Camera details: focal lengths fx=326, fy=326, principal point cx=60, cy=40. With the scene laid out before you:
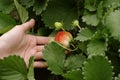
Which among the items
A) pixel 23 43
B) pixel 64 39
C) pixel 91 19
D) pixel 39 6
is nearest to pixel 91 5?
pixel 91 19

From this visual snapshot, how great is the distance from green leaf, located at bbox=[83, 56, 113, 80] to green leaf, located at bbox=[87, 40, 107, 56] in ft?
0.27

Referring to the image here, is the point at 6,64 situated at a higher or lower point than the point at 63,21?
lower

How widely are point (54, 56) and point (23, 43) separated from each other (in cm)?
30

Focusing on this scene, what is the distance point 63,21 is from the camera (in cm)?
154

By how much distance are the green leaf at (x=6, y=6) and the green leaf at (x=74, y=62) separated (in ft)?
1.49

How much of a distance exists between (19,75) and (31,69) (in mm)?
126

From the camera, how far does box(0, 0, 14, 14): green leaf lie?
64.2 inches

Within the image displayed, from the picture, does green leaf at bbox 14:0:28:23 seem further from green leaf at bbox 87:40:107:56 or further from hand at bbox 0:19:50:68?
green leaf at bbox 87:40:107:56

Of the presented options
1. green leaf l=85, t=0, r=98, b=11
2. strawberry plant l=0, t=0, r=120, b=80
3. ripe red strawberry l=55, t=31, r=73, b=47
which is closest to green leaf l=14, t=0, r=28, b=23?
strawberry plant l=0, t=0, r=120, b=80

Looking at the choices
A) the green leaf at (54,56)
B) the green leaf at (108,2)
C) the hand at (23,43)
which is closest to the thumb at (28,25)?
the hand at (23,43)

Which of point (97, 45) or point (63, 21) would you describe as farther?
point (63, 21)

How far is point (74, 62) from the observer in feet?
4.44

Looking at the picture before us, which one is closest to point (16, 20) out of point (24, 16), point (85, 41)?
point (24, 16)

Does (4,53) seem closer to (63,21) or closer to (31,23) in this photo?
(31,23)
